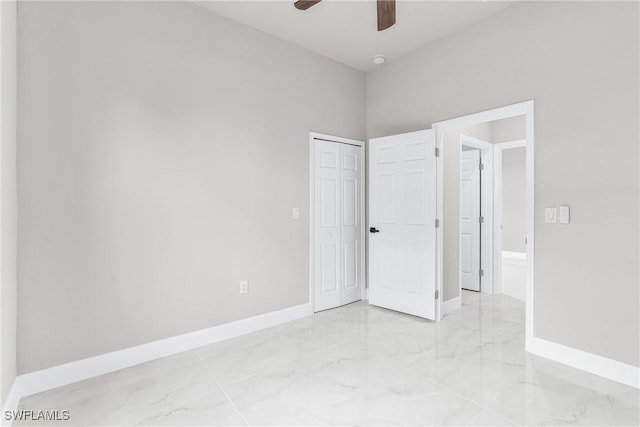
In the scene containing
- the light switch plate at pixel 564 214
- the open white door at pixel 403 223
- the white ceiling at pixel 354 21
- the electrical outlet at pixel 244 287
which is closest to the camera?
the light switch plate at pixel 564 214

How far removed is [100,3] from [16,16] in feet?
1.72

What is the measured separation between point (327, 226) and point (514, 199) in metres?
5.37

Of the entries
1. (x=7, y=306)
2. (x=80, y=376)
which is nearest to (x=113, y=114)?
(x=7, y=306)

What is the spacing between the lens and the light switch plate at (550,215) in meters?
2.61

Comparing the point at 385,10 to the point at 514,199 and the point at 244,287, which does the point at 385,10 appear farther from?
the point at 514,199

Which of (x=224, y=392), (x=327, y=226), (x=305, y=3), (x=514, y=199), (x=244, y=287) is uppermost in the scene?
(x=305, y=3)

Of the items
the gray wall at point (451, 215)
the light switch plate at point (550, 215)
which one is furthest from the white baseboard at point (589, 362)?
the gray wall at point (451, 215)

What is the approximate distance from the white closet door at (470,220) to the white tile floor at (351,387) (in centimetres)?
171

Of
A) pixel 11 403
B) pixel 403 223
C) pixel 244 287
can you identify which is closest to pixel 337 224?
pixel 403 223

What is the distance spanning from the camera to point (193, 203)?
2.85 metres

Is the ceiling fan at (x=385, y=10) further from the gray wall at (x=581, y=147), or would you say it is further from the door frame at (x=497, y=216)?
the door frame at (x=497, y=216)

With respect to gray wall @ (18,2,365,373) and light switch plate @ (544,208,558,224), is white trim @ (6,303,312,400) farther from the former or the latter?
light switch plate @ (544,208,558,224)

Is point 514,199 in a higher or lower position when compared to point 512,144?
lower

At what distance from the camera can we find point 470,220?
4785mm
